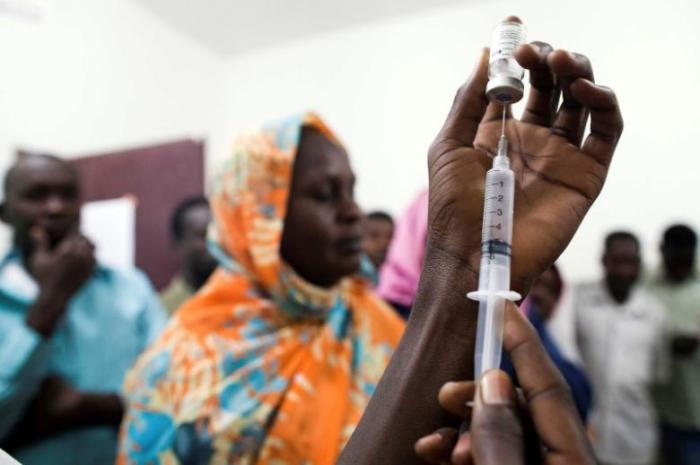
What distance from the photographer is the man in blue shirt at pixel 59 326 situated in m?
1.26

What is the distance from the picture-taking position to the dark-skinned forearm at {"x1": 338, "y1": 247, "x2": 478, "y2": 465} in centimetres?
54

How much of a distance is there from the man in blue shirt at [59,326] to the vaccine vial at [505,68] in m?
1.08

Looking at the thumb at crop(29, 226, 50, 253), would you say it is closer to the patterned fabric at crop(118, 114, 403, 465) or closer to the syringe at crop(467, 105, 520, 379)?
the patterned fabric at crop(118, 114, 403, 465)

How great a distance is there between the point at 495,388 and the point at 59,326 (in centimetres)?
121

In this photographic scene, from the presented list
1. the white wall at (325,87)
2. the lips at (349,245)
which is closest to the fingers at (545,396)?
the white wall at (325,87)

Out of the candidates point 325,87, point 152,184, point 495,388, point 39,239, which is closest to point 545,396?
point 495,388

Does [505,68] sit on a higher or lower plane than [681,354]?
higher

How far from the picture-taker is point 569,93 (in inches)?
19.9

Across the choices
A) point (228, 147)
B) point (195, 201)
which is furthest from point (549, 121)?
point (195, 201)

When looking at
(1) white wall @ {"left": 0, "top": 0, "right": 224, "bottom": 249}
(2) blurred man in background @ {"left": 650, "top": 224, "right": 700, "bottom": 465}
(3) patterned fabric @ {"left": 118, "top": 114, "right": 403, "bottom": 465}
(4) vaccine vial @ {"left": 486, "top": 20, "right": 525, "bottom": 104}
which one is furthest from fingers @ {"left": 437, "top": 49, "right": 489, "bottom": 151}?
(2) blurred man in background @ {"left": 650, "top": 224, "right": 700, "bottom": 465}

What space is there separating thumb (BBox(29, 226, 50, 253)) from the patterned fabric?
1.36ft

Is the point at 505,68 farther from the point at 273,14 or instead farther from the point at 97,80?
the point at 97,80

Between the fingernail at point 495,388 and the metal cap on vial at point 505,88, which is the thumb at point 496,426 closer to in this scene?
the fingernail at point 495,388

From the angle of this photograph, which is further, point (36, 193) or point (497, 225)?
point (36, 193)
